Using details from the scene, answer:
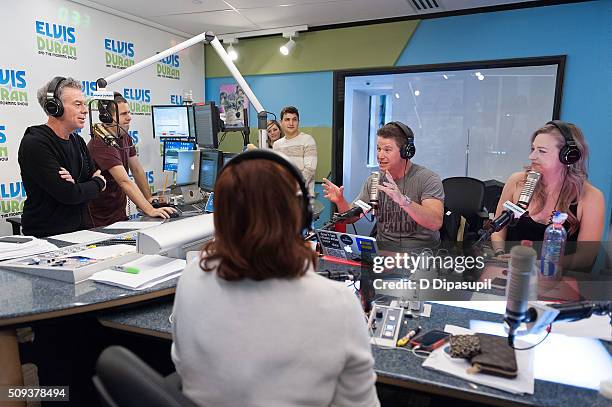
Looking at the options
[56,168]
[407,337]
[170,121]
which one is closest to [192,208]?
[56,168]

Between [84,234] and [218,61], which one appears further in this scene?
[218,61]

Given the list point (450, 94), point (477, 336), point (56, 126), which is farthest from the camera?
point (450, 94)

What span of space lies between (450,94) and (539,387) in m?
3.97

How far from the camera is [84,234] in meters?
2.33

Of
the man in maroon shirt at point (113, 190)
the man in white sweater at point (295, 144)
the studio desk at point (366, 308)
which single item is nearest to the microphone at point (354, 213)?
the studio desk at point (366, 308)

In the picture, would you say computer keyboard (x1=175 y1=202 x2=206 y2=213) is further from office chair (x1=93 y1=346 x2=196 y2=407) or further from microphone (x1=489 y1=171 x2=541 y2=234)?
office chair (x1=93 y1=346 x2=196 y2=407)

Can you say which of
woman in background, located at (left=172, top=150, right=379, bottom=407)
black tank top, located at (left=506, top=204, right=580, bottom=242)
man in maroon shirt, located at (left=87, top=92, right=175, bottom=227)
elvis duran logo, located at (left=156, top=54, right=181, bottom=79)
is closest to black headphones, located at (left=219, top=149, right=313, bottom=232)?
woman in background, located at (left=172, top=150, right=379, bottom=407)

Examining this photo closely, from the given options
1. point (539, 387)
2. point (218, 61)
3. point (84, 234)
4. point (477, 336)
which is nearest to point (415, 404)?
point (477, 336)

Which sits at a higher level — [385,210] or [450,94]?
[450,94]

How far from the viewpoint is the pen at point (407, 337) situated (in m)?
1.26

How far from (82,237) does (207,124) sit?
5.26ft

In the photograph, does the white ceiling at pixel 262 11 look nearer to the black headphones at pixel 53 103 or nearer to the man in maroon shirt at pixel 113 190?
the man in maroon shirt at pixel 113 190

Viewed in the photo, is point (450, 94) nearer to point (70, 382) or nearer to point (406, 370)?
point (406, 370)

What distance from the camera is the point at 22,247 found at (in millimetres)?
1955
